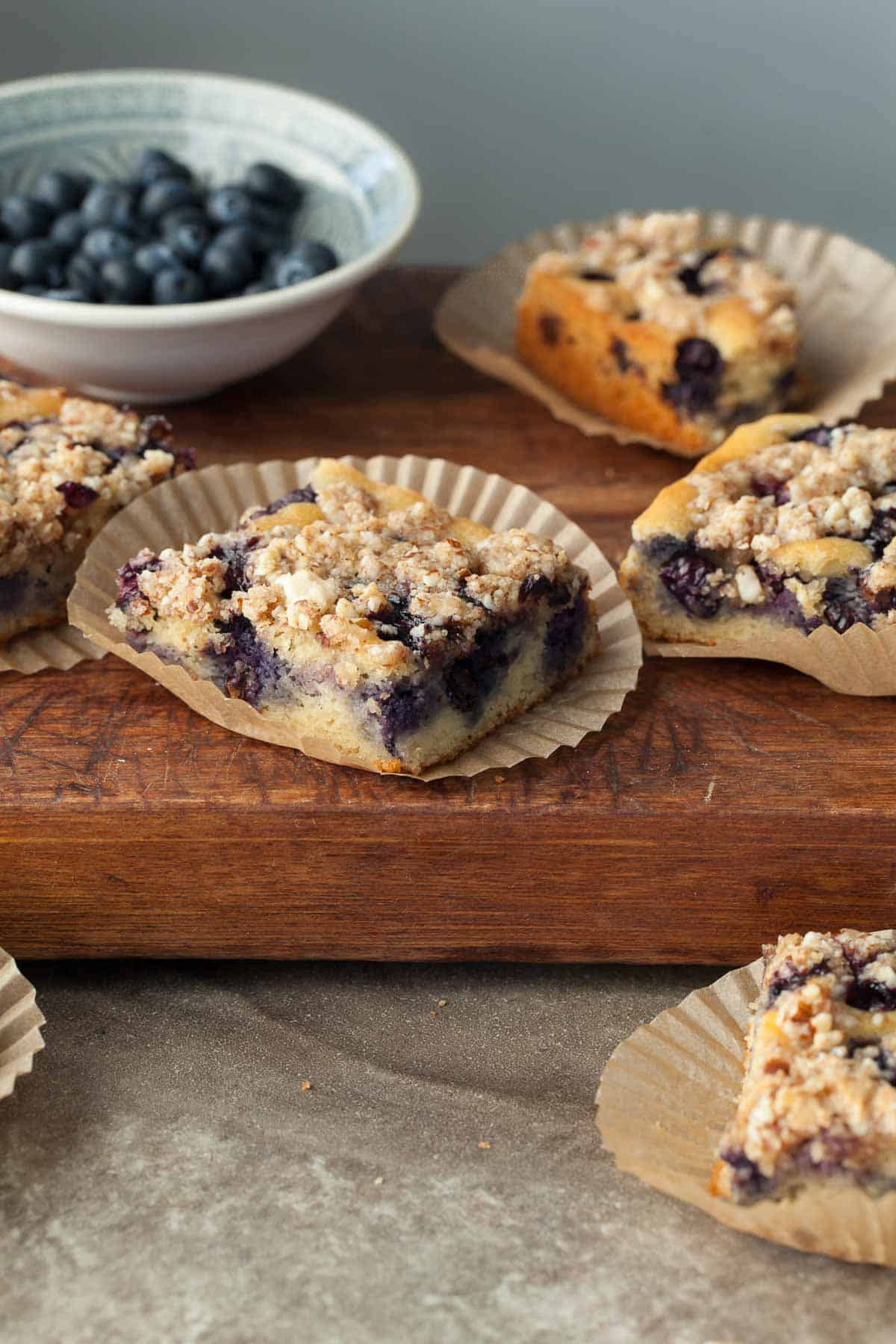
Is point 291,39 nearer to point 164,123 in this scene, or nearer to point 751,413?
point 164,123

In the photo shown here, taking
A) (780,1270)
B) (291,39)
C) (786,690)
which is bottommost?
(780,1270)

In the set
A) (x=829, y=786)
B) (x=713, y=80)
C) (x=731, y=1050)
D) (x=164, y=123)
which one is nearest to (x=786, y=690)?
(x=829, y=786)

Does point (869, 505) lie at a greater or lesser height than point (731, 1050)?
greater

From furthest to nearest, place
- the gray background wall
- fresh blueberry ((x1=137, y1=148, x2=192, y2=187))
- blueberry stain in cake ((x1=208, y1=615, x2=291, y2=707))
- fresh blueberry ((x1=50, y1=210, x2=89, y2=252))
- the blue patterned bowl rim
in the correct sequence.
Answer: the gray background wall, fresh blueberry ((x1=137, y1=148, x2=192, y2=187)), fresh blueberry ((x1=50, y1=210, x2=89, y2=252)), the blue patterned bowl rim, blueberry stain in cake ((x1=208, y1=615, x2=291, y2=707))

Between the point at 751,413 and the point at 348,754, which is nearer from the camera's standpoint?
the point at 348,754

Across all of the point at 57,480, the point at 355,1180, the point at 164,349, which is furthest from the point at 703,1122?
the point at 164,349

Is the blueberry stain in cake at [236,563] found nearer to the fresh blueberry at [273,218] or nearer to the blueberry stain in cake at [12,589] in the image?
the blueberry stain in cake at [12,589]

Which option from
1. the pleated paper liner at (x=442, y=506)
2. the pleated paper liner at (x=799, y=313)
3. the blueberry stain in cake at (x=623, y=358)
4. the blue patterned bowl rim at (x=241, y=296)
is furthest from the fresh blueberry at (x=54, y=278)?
the blueberry stain in cake at (x=623, y=358)

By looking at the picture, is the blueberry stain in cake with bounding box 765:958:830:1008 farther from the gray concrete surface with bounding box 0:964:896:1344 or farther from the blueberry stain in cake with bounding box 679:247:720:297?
the blueberry stain in cake with bounding box 679:247:720:297

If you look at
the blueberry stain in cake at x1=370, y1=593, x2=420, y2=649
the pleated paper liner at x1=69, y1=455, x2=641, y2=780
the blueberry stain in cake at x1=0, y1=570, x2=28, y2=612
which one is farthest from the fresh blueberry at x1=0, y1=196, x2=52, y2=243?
the blueberry stain in cake at x1=370, y1=593, x2=420, y2=649
